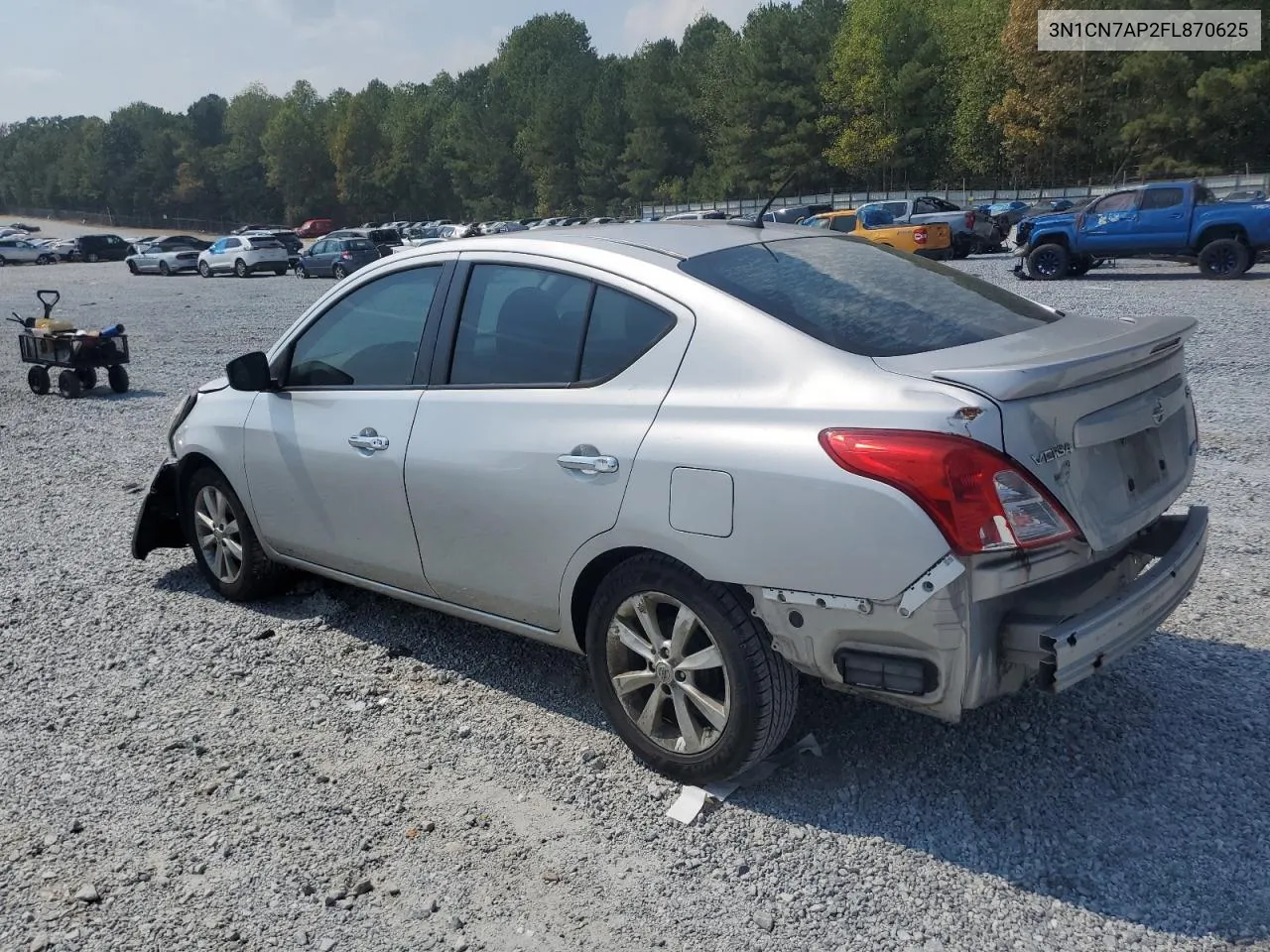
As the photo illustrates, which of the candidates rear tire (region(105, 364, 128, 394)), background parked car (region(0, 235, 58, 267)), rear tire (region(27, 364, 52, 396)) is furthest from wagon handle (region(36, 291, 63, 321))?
background parked car (region(0, 235, 58, 267))

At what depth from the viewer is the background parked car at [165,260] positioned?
146 feet

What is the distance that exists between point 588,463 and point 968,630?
126 cm

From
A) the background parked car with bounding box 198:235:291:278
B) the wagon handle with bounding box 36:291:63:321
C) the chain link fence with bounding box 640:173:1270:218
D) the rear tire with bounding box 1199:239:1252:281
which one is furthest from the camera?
the chain link fence with bounding box 640:173:1270:218

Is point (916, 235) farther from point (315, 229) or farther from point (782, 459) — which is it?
point (315, 229)

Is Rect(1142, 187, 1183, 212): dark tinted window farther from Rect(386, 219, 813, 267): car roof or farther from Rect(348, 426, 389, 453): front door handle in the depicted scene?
Rect(348, 426, 389, 453): front door handle

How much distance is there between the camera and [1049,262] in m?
21.3

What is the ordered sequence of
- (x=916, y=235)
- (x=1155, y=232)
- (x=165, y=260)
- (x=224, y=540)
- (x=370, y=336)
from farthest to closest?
(x=165, y=260) → (x=916, y=235) → (x=1155, y=232) → (x=224, y=540) → (x=370, y=336)

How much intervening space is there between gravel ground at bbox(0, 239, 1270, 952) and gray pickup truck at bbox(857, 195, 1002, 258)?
24.7 m

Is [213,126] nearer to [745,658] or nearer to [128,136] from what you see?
[128,136]

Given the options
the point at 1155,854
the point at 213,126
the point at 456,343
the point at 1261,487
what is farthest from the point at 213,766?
the point at 213,126

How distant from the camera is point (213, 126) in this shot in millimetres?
A: 136500

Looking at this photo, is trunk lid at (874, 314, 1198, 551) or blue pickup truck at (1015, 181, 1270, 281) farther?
blue pickup truck at (1015, 181, 1270, 281)

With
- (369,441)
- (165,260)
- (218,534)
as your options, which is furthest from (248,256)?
(369,441)

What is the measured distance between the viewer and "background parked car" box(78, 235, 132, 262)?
58.1 meters
